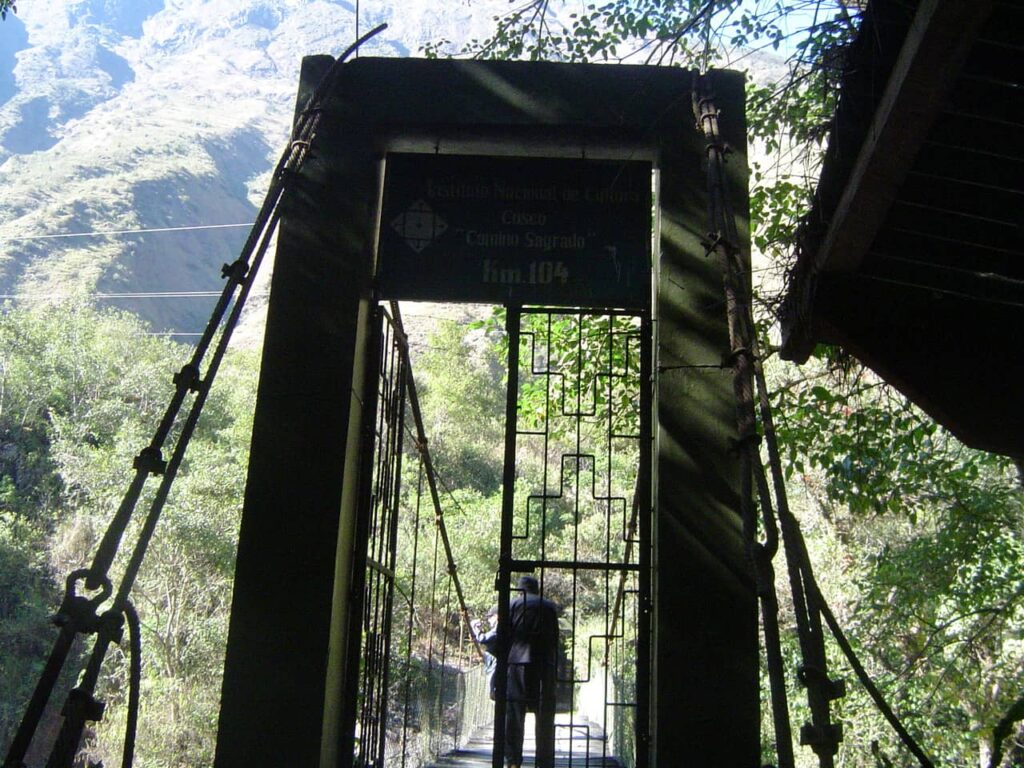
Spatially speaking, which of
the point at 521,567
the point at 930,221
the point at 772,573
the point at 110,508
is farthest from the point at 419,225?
the point at 110,508

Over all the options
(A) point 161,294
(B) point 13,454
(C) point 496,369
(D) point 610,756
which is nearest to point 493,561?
(D) point 610,756

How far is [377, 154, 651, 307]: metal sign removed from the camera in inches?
134

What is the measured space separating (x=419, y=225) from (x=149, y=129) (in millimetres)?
76559

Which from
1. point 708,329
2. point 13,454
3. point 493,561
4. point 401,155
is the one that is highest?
point 13,454

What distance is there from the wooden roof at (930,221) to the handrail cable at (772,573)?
44 cm

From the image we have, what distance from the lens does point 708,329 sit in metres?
3.16

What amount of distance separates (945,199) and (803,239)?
39 centimetres

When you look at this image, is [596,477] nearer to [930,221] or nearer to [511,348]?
[511,348]

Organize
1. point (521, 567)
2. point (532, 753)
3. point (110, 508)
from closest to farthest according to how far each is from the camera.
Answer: point (521, 567) < point (532, 753) < point (110, 508)

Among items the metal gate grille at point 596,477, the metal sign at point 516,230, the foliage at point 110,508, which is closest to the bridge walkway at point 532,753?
the metal gate grille at point 596,477

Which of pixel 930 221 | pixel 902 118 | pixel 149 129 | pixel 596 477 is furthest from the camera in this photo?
pixel 149 129

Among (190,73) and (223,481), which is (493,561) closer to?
(223,481)

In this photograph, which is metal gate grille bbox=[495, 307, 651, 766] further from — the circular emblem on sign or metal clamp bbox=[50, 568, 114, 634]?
metal clamp bbox=[50, 568, 114, 634]

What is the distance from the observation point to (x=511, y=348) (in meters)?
3.45
